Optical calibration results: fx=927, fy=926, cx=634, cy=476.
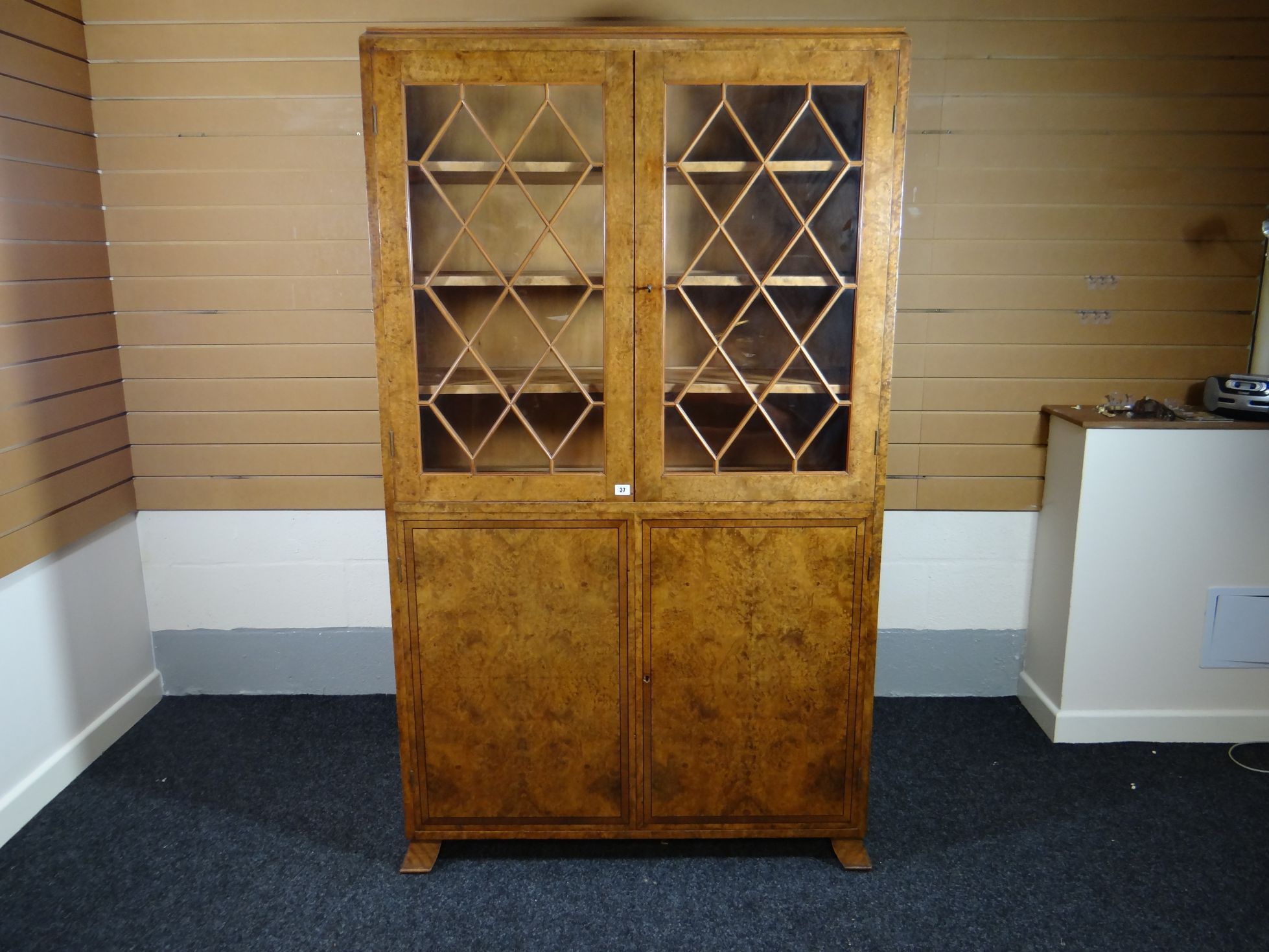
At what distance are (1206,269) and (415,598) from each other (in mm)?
2806

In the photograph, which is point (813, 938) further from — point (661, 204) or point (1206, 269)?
point (1206, 269)

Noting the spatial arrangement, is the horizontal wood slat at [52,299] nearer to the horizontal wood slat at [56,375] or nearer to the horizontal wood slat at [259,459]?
the horizontal wood slat at [56,375]

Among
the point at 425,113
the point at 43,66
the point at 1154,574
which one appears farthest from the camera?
the point at 1154,574

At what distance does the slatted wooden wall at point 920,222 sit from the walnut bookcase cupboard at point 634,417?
962 millimetres

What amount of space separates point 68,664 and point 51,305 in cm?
111

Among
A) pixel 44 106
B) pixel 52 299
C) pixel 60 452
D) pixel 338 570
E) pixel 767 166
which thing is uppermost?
pixel 44 106

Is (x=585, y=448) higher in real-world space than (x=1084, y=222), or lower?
lower

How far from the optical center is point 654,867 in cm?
252

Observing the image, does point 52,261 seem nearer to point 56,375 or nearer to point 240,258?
point 56,375

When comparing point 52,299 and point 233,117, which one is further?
point 233,117

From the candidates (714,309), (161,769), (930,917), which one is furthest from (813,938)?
(161,769)

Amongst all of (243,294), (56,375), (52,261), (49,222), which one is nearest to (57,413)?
(56,375)

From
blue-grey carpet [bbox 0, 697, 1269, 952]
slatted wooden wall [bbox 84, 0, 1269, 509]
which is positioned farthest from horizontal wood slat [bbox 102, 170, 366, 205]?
blue-grey carpet [bbox 0, 697, 1269, 952]

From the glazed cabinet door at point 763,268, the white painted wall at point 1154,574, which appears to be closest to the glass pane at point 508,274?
the glazed cabinet door at point 763,268
